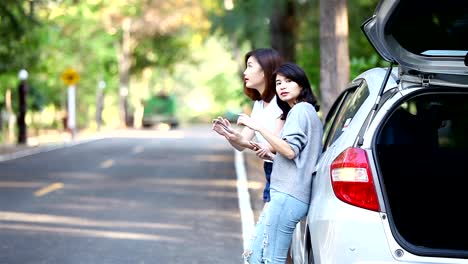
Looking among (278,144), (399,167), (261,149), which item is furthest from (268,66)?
(399,167)

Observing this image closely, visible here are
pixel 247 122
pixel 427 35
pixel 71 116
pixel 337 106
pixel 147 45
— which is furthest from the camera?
pixel 147 45

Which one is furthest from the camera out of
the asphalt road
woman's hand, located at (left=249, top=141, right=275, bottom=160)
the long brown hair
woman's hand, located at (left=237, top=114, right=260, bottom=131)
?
the asphalt road

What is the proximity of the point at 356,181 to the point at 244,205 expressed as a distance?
8963 millimetres

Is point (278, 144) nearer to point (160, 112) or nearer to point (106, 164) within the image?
point (106, 164)

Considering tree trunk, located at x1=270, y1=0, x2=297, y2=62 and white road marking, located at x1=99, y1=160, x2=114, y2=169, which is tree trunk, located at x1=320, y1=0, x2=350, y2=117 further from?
tree trunk, located at x1=270, y1=0, x2=297, y2=62

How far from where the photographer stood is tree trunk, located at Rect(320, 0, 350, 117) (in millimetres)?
14984

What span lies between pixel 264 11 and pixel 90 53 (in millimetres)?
37456

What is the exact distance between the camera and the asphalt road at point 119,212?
33.1 feet

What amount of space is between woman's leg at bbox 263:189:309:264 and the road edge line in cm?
95

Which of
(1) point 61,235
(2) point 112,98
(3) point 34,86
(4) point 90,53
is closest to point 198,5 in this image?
(4) point 90,53

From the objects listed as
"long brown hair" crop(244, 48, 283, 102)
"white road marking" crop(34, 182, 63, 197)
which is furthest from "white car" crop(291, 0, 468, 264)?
"white road marking" crop(34, 182, 63, 197)

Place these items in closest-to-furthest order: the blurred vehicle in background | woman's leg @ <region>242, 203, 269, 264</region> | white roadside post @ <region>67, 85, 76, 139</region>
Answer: woman's leg @ <region>242, 203, 269, 264</region> → white roadside post @ <region>67, 85, 76, 139</region> → the blurred vehicle in background

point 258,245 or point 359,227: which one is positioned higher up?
point 359,227

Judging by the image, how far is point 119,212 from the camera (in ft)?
44.2
